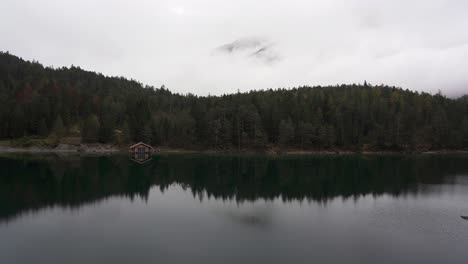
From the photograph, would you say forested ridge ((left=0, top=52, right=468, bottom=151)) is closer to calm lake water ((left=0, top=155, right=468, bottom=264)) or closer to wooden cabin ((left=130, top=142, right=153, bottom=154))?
wooden cabin ((left=130, top=142, right=153, bottom=154))

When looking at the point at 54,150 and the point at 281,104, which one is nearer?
the point at 54,150

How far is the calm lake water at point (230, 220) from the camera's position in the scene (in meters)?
18.5

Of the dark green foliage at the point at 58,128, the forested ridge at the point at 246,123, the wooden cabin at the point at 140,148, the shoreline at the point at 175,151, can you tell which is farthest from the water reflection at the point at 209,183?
A: the dark green foliage at the point at 58,128

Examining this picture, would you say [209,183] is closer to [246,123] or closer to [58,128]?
[246,123]

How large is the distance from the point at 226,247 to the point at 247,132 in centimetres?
8617

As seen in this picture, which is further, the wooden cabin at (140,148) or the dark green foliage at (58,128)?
the dark green foliage at (58,128)

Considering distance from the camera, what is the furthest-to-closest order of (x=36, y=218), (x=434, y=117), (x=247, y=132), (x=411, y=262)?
1. (x=434, y=117)
2. (x=247, y=132)
3. (x=36, y=218)
4. (x=411, y=262)

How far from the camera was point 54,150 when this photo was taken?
3750 inches

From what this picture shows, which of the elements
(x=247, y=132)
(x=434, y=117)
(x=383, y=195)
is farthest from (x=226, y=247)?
(x=434, y=117)

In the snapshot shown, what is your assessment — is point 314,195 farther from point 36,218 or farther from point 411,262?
point 36,218

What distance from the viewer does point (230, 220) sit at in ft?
84.1

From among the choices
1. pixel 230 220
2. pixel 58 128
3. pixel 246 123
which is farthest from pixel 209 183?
pixel 58 128

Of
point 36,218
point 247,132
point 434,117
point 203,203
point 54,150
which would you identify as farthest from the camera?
point 434,117

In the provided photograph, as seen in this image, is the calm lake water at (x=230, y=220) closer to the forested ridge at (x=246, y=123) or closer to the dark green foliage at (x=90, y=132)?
the dark green foliage at (x=90, y=132)
